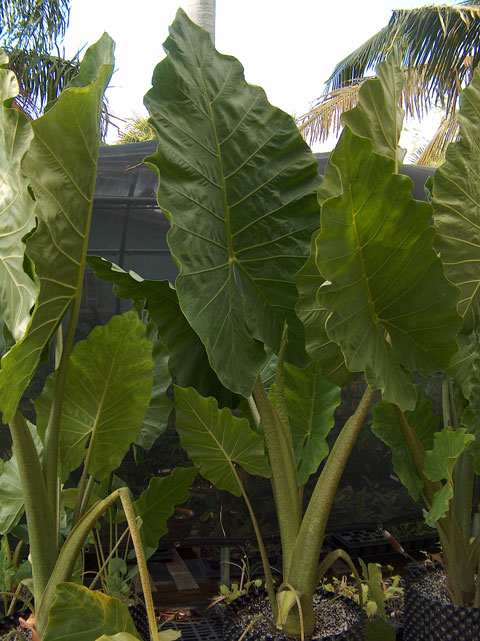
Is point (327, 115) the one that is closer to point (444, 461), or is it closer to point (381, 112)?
point (381, 112)

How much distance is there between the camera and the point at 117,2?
37.5ft

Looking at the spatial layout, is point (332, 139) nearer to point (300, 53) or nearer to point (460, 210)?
point (460, 210)

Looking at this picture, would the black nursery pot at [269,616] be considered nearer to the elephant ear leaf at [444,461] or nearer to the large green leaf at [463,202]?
the elephant ear leaf at [444,461]

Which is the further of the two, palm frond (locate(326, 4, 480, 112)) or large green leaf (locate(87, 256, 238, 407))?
palm frond (locate(326, 4, 480, 112))

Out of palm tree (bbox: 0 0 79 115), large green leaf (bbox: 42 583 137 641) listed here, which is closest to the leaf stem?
large green leaf (bbox: 42 583 137 641)

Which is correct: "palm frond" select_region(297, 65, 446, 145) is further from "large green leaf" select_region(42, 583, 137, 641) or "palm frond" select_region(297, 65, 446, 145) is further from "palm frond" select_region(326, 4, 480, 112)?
"large green leaf" select_region(42, 583, 137, 641)

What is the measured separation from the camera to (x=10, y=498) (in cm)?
138

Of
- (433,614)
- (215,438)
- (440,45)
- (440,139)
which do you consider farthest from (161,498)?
(440,45)

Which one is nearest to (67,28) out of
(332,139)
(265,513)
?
(332,139)

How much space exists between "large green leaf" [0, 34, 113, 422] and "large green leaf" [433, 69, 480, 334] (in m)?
0.68

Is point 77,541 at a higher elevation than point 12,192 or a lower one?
lower

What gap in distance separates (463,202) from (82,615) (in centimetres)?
105

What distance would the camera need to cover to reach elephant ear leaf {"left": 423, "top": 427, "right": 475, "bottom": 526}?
3.57 ft

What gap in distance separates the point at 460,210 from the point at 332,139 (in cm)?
727
